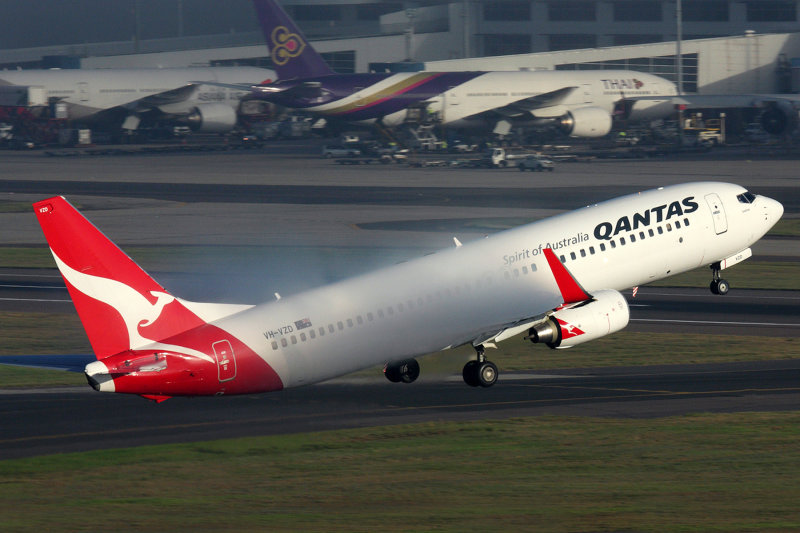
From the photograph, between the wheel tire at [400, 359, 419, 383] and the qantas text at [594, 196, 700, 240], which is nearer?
the wheel tire at [400, 359, 419, 383]

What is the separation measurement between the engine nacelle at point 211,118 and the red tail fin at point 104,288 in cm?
12341

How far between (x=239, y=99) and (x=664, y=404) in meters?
126

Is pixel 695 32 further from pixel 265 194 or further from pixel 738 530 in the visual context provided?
pixel 738 530

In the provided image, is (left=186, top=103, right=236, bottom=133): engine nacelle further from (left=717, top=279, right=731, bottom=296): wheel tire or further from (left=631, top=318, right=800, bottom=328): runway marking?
(left=717, top=279, right=731, bottom=296): wheel tire

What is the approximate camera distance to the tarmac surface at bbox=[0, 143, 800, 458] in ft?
130

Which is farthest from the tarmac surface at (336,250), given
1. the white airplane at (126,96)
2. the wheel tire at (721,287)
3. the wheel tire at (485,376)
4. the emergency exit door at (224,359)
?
the white airplane at (126,96)

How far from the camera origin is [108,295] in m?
34.5

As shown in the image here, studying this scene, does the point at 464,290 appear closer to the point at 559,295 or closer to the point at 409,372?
the point at 559,295

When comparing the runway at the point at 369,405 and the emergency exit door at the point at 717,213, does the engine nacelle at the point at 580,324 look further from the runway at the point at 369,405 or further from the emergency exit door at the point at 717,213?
the emergency exit door at the point at 717,213

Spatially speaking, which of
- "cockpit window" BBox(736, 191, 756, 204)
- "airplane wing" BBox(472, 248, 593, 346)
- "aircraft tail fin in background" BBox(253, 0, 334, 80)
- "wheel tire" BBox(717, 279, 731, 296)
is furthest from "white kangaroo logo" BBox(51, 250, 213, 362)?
"aircraft tail fin in background" BBox(253, 0, 334, 80)

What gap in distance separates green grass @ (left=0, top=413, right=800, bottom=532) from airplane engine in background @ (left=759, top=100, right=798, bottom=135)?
11614cm

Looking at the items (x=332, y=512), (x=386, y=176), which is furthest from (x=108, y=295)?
(x=386, y=176)

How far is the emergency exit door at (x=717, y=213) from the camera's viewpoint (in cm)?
5016

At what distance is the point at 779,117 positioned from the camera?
484ft
